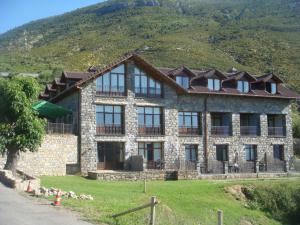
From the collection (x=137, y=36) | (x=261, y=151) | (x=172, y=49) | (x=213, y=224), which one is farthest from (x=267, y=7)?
(x=213, y=224)

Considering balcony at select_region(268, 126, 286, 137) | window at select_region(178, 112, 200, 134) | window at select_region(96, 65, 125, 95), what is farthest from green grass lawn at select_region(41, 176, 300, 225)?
balcony at select_region(268, 126, 286, 137)

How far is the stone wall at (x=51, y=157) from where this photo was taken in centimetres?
3694

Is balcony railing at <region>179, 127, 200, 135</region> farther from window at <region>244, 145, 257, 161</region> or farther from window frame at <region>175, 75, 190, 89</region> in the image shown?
window at <region>244, 145, 257, 161</region>

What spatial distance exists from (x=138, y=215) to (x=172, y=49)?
8530 cm

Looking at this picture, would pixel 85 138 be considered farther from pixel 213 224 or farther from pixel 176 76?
pixel 213 224

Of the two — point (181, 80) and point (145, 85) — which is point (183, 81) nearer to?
point (181, 80)

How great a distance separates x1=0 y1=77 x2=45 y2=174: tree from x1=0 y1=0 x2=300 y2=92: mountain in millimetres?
45782

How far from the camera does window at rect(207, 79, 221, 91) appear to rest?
47.2m

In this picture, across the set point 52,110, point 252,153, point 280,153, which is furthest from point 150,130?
point 280,153

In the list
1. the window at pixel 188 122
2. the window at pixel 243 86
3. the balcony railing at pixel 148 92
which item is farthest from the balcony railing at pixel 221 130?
the balcony railing at pixel 148 92

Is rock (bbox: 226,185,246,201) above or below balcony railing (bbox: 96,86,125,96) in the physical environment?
below

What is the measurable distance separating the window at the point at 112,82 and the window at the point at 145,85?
128 centimetres

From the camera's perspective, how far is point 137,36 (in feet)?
406

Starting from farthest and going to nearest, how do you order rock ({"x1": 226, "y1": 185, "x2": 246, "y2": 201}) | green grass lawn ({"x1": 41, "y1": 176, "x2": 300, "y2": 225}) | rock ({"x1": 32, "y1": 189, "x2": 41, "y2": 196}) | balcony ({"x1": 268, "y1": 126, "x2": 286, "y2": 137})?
balcony ({"x1": 268, "y1": 126, "x2": 286, "y2": 137}) → rock ({"x1": 226, "y1": 185, "x2": 246, "y2": 201}) → rock ({"x1": 32, "y1": 189, "x2": 41, "y2": 196}) → green grass lawn ({"x1": 41, "y1": 176, "x2": 300, "y2": 225})
